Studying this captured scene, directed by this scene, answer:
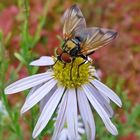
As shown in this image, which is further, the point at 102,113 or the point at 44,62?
the point at 44,62

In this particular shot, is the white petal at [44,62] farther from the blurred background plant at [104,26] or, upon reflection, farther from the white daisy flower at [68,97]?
the blurred background plant at [104,26]

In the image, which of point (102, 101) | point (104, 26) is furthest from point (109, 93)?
point (104, 26)

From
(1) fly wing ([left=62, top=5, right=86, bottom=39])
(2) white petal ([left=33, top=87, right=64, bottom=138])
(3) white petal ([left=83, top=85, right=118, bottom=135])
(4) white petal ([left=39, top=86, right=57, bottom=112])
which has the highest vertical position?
(1) fly wing ([left=62, top=5, right=86, bottom=39])

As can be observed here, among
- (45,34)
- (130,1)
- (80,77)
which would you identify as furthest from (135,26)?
(80,77)

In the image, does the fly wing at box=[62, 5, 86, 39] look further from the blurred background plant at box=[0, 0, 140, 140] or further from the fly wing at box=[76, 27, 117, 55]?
the blurred background plant at box=[0, 0, 140, 140]

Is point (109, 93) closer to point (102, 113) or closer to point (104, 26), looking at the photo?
point (102, 113)

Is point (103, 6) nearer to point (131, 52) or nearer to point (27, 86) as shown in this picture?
point (131, 52)

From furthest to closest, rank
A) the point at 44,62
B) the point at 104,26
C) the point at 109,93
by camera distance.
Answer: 1. the point at 104,26
2. the point at 44,62
3. the point at 109,93

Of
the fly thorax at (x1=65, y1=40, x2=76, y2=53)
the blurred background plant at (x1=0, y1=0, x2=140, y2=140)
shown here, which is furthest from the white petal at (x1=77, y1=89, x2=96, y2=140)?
the blurred background plant at (x1=0, y1=0, x2=140, y2=140)

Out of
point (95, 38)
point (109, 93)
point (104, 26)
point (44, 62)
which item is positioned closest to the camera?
point (95, 38)
